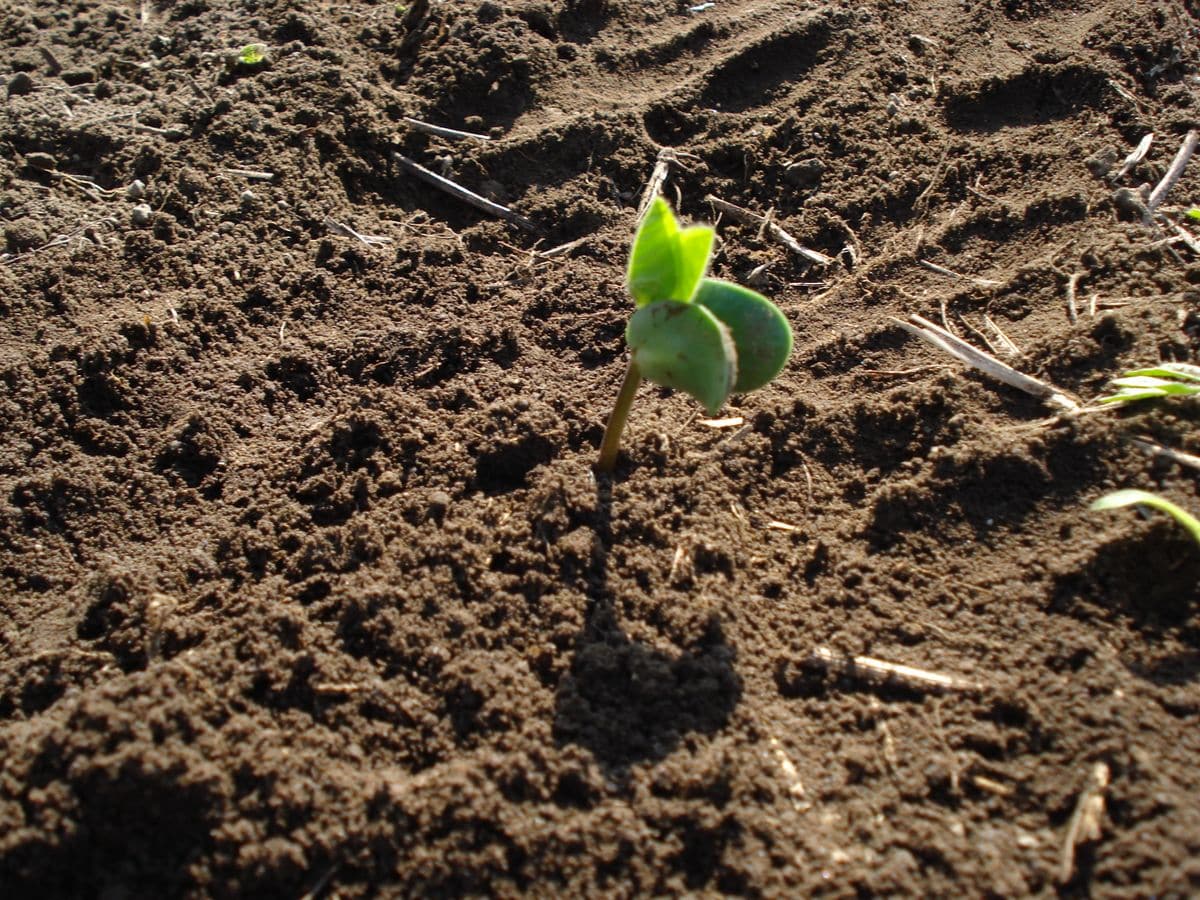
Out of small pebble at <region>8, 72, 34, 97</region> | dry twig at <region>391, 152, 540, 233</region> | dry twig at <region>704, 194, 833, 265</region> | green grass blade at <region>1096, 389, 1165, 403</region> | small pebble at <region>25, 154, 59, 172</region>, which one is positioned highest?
green grass blade at <region>1096, 389, 1165, 403</region>

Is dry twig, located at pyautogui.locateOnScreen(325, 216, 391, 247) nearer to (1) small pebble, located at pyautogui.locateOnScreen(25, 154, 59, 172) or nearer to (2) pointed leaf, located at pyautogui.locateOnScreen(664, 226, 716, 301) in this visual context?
(1) small pebble, located at pyautogui.locateOnScreen(25, 154, 59, 172)

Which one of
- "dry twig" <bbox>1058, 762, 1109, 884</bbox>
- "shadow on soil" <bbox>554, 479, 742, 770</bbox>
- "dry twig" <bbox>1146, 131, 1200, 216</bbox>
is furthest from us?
"dry twig" <bbox>1146, 131, 1200, 216</bbox>

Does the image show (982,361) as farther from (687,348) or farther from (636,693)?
(636,693)

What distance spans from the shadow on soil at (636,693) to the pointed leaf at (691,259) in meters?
0.65

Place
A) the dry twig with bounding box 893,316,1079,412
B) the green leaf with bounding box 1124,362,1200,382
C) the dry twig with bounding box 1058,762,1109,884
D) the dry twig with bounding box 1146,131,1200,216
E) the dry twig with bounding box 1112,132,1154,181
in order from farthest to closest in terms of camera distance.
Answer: the dry twig with bounding box 1112,132,1154,181 < the dry twig with bounding box 1146,131,1200,216 < the dry twig with bounding box 893,316,1079,412 < the green leaf with bounding box 1124,362,1200,382 < the dry twig with bounding box 1058,762,1109,884

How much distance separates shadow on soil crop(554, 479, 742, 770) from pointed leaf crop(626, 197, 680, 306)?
2.14ft

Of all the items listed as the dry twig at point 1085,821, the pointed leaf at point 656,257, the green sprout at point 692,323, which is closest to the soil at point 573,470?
the dry twig at point 1085,821

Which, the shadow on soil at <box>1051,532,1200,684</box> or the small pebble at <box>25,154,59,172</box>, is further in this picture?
the small pebble at <box>25,154,59,172</box>

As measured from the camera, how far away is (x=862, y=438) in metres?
2.29

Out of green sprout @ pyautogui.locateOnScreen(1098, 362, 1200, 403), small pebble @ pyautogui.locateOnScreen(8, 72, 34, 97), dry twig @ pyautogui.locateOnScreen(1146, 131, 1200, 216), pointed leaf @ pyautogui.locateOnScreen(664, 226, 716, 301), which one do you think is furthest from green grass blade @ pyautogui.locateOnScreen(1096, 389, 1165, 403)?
small pebble @ pyautogui.locateOnScreen(8, 72, 34, 97)

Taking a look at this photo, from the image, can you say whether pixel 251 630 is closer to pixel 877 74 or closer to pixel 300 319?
pixel 300 319

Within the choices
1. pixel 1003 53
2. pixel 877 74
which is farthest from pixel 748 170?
pixel 1003 53

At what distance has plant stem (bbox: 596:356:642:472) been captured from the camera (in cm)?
194

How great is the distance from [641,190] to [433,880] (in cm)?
227
